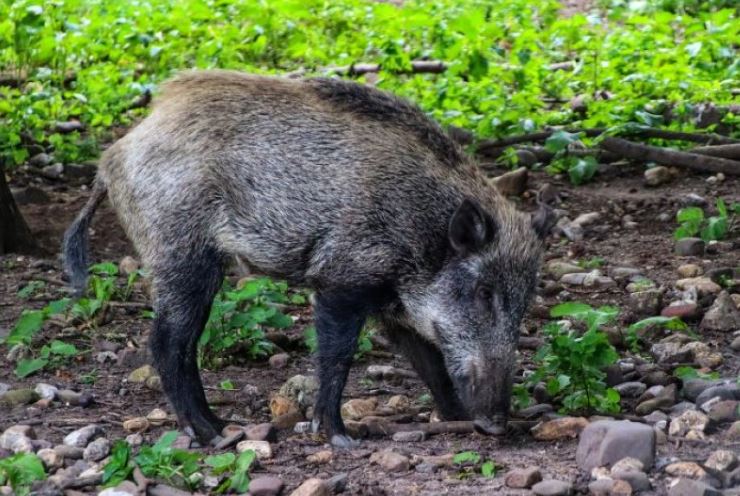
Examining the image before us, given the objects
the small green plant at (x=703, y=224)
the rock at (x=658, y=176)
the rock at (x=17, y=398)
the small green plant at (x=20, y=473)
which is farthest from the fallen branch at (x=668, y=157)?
the small green plant at (x=20, y=473)

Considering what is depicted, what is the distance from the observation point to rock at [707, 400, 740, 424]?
167 inches

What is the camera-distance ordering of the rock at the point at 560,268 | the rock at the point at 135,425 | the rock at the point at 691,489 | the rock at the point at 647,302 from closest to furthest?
1. the rock at the point at 691,489
2. the rock at the point at 135,425
3. the rock at the point at 647,302
4. the rock at the point at 560,268

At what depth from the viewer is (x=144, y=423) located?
465cm

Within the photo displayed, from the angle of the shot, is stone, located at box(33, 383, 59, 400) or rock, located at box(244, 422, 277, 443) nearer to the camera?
rock, located at box(244, 422, 277, 443)

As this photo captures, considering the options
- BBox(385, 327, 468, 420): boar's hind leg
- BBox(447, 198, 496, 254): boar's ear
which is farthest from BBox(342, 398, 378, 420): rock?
BBox(447, 198, 496, 254): boar's ear

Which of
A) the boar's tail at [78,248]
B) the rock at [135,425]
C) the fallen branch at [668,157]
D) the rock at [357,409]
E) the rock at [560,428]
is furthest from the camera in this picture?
the fallen branch at [668,157]

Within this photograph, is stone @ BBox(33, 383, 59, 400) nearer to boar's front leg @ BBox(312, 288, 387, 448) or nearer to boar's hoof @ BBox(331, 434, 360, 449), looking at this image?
boar's front leg @ BBox(312, 288, 387, 448)

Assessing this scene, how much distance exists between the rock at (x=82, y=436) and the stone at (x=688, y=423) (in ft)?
6.66

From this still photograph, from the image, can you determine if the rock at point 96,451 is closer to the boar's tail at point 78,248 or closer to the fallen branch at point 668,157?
the boar's tail at point 78,248

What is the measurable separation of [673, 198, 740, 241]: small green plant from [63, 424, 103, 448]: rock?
345cm

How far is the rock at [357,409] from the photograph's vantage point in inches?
191

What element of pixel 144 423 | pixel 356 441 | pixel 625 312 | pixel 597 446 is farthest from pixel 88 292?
pixel 597 446

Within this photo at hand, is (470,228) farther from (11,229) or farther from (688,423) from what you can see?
(11,229)

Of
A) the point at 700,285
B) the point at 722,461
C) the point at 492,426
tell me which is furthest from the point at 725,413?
the point at 700,285
